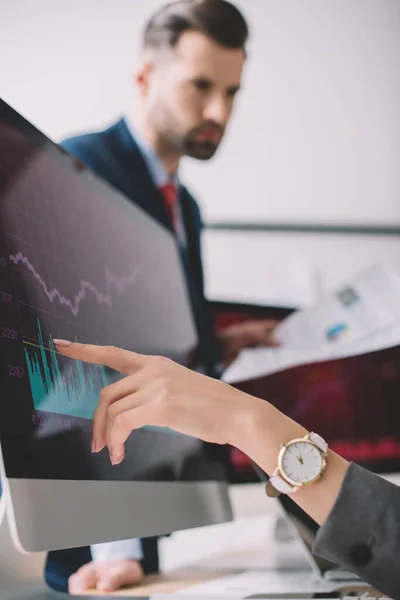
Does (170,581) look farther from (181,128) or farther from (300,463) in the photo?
(181,128)

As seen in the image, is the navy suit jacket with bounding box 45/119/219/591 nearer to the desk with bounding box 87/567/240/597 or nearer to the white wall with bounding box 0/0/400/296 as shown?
the desk with bounding box 87/567/240/597

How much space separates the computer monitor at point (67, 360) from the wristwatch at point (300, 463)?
6.2 inches

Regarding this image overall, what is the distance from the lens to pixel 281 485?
1.89 feet

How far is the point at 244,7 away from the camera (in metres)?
1.90

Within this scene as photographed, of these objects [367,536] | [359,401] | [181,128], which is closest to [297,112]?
[181,128]

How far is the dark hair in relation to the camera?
4.31 feet

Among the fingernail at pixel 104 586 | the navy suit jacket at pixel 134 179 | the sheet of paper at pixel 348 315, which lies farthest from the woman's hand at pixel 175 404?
the sheet of paper at pixel 348 315

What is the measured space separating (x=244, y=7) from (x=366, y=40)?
35 cm

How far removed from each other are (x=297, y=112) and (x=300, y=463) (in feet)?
4.92

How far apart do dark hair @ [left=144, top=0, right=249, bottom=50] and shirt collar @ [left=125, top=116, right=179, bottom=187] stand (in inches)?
8.7

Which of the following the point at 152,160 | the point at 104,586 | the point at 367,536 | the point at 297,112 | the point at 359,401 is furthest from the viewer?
the point at 297,112

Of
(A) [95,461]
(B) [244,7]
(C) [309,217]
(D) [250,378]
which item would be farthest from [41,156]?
(B) [244,7]

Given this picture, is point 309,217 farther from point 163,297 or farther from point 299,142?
Answer: point 163,297

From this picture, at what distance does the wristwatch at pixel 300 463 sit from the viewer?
561mm
